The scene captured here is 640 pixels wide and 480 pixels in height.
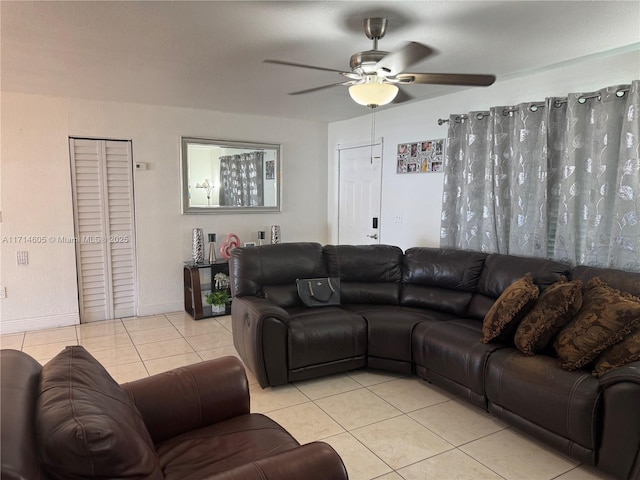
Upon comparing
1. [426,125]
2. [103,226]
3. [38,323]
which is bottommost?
[38,323]

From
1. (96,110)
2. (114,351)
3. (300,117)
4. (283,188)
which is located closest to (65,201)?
(96,110)

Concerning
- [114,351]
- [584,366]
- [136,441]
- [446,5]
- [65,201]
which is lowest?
[114,351]

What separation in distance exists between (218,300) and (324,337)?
211 cm

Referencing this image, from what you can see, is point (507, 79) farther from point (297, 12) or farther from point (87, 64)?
point (87, 64)

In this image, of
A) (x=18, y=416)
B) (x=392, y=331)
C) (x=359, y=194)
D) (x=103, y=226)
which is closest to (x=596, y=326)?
(x=392, y=331)

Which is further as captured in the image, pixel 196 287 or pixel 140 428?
pixel 196 287

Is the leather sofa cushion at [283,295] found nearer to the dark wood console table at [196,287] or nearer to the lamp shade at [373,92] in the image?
the dark wood console table at [196,287]

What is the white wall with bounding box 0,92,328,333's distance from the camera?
405 cm

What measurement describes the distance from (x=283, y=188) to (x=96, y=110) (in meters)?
2.30

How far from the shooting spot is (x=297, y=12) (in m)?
2.20

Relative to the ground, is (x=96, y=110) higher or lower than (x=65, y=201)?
higher

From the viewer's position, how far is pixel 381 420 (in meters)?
2.62

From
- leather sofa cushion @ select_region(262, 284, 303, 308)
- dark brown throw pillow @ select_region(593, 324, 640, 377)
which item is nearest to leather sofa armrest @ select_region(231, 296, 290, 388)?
leather sofa cushion @ select_region(262, 284, 303, 308)

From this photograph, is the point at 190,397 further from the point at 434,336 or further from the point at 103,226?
the point at 103,226
